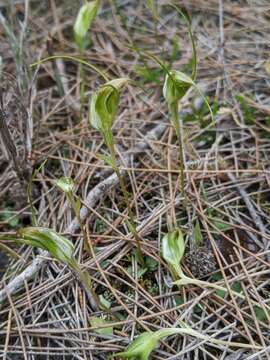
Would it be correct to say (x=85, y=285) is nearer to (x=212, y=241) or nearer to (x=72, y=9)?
(x=212, y=241)

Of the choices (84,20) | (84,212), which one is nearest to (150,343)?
(84,212)

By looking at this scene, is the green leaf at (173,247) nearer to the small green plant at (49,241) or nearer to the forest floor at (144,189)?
the forest floor at (144,189)

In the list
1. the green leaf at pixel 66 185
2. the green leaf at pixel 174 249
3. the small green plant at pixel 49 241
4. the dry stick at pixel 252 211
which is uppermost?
the green leaf at pixel 66 185

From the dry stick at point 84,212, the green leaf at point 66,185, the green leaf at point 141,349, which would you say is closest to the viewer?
the green leaf at point 141,349

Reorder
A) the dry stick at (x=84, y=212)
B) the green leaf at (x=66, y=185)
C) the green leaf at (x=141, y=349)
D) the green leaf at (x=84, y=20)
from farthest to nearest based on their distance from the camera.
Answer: the green leaf at (x=84, y=20) < the dry stick at (x=84, y=212) < the green leaf at (x=66, y=185) < the green leaf at (x=141, y=349)

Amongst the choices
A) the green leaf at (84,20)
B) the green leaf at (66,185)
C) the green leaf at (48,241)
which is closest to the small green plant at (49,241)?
the green leaf at (48,241)

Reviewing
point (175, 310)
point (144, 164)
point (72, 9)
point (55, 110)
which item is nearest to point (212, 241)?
point (175, 310)
